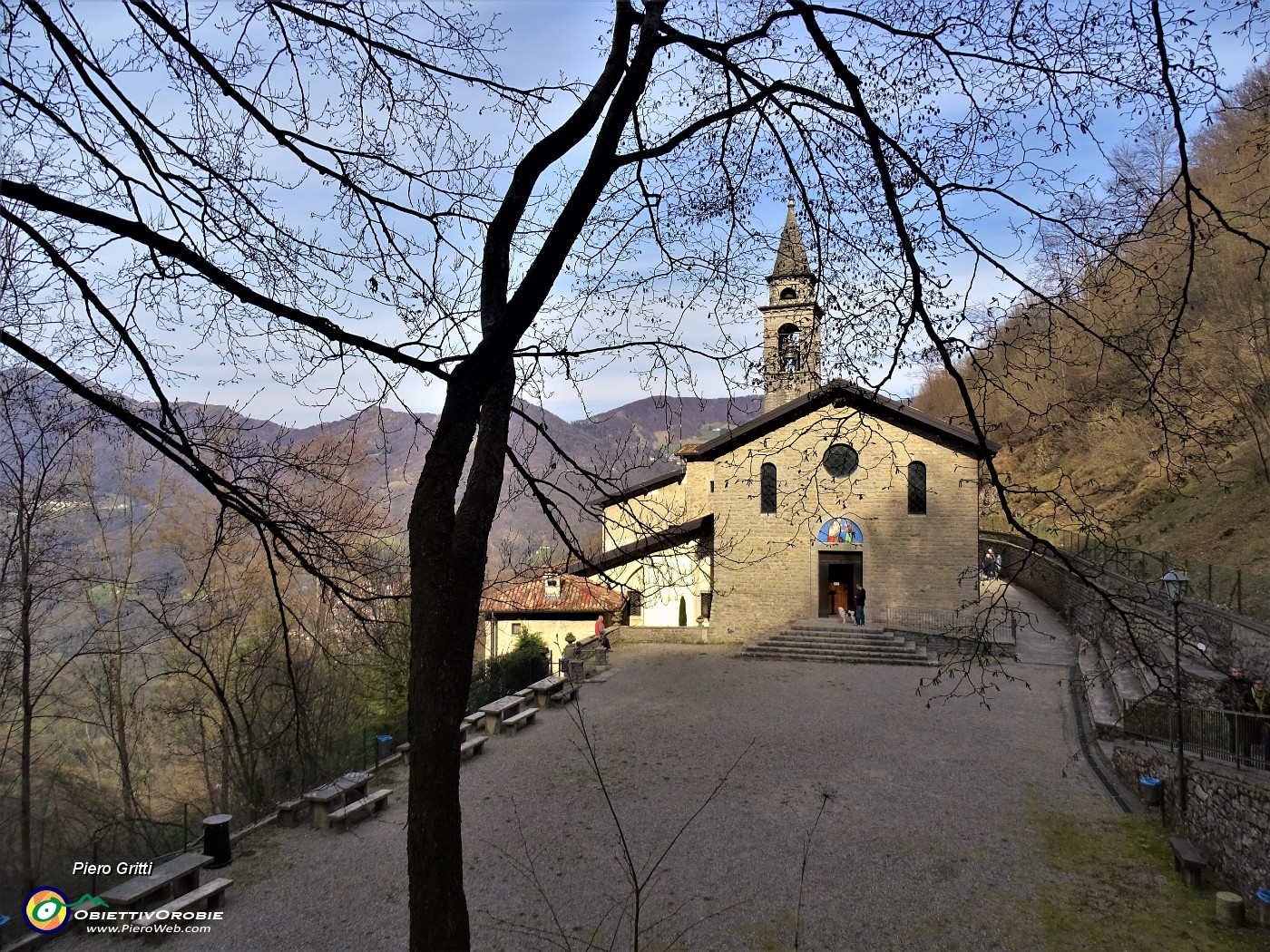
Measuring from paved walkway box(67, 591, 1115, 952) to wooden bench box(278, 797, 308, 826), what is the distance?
45 centimetres

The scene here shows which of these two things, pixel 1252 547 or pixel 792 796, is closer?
pixel 792 796

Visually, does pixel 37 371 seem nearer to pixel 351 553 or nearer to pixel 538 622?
pixel 351 553

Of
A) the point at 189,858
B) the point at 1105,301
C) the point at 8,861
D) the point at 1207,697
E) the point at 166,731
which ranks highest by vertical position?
the point at 1105,301

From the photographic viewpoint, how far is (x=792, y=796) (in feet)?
36.9

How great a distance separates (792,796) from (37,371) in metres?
10.6

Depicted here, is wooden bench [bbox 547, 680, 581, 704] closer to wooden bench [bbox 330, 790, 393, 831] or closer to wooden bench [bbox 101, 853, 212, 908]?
wooden bench [bbox 330, 790, 393, 831]

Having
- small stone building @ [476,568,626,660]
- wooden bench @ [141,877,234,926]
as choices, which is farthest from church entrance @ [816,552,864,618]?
wooden bench @ [141,877,234,926]

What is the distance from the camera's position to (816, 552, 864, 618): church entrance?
23.1 metres

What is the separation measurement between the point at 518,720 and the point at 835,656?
Result: 9772 millimetres

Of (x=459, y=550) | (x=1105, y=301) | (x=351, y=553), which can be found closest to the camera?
(x=459, y=550)

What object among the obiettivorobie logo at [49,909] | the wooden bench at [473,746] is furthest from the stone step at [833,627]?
the obiettivorobie logo at [49,909]

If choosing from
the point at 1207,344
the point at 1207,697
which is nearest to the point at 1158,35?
the point at 1207,697

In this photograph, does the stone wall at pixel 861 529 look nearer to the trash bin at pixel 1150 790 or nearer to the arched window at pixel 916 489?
the arched window at pixel 916 489

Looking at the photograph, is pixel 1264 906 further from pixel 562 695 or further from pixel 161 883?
pixel 562 695
